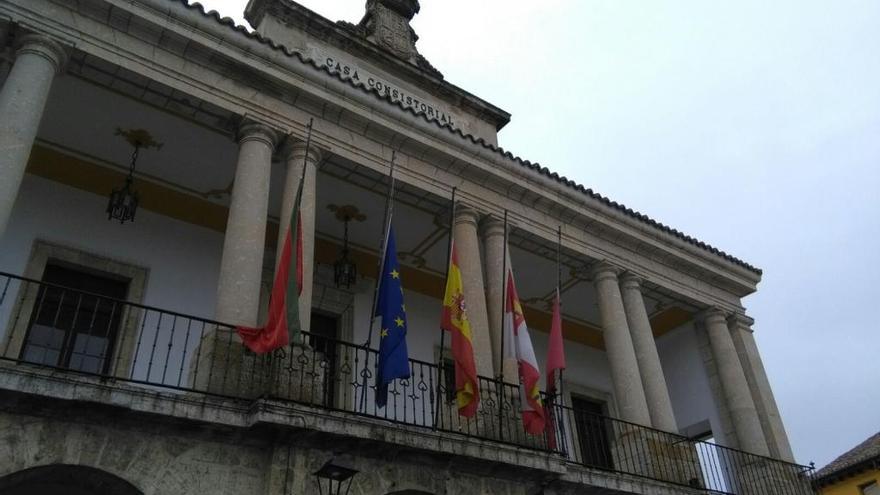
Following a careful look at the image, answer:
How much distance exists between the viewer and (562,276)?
12.4 metres

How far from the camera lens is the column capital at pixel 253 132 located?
8.58 metres

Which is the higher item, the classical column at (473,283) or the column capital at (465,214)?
the column capital at (465,214)

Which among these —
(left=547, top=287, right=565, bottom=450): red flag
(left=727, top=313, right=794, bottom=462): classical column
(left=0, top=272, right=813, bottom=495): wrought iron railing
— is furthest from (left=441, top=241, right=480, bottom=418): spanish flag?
(left=727, top=313, right=794, bottom=462): classical column

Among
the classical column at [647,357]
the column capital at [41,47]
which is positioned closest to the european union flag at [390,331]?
A: the column capital at [41,47]

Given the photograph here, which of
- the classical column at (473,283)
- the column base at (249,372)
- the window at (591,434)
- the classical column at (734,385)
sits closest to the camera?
the column base at (249,372)

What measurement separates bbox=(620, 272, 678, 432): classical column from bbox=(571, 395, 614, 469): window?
231 cm

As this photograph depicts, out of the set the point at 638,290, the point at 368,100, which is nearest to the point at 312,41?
the point at 368,100

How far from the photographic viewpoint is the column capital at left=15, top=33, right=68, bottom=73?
24.2ft

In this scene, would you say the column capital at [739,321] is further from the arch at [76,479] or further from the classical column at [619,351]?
the arch at [76,479]

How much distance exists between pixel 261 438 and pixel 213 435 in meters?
0.42

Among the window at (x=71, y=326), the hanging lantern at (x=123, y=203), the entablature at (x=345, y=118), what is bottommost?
the window at (x=71, y=326)

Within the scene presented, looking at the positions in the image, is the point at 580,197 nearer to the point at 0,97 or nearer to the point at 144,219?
the point at 144,219

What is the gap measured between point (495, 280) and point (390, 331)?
8.61ft

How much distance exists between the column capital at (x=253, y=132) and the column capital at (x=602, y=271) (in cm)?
552
